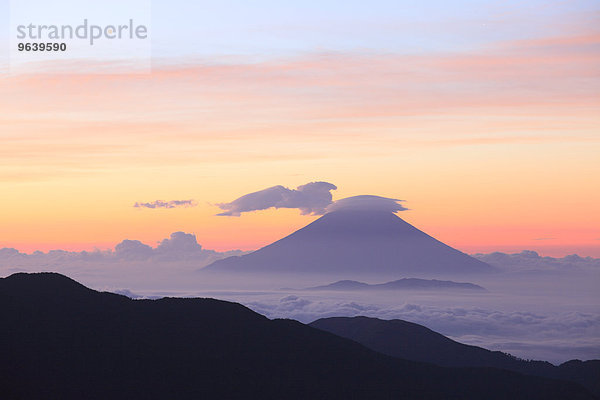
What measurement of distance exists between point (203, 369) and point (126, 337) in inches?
804

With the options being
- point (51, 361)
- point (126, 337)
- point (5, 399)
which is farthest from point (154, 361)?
point (5, 399)

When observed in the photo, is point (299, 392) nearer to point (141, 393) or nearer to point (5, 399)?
point (141, 393)

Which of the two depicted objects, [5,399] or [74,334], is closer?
[5,399]

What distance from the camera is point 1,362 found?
171250 millimetres

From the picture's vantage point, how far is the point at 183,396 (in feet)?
595

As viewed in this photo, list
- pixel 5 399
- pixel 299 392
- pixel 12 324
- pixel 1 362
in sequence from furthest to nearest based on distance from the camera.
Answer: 1. pixel 299 392
2. pixel 12 324
3. pixel 1 362
4. pixel 5 399

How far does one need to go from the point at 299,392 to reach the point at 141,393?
41.5 m

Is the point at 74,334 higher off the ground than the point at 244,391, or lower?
higher

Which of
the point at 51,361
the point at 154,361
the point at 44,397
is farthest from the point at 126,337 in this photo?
the point at 44,397

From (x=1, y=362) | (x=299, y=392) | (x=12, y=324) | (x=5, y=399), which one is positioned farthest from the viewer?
(x=299, y=392)

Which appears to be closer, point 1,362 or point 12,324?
point 1,362

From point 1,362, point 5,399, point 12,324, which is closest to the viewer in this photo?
point 5,399

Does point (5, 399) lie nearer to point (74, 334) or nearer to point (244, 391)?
point (74, 334)

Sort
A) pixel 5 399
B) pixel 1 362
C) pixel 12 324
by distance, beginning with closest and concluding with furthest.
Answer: pixel 5 399, pixel 1 362, pixel 12 324
